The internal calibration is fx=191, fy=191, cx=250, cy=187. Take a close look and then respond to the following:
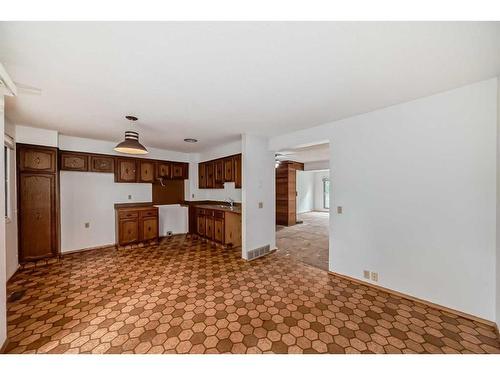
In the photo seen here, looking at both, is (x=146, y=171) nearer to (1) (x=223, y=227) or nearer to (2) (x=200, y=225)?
(2) (x=200, y=225)

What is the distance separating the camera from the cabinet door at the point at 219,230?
4.35m

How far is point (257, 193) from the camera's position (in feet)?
12.6

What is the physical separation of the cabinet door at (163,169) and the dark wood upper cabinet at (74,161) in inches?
57.1

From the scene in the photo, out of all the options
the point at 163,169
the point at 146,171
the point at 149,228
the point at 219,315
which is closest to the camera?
the point at 219,315

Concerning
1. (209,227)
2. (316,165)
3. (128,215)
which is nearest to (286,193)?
(316,165)

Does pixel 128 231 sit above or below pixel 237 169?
below

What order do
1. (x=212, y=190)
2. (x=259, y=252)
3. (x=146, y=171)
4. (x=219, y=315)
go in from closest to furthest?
(x=219, y=315) < (x=259, y=252) < (x=146, y=171) < (x=212, y=190)

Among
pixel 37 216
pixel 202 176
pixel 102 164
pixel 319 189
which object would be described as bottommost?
pixel 37 216

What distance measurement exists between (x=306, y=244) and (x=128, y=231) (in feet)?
13.5

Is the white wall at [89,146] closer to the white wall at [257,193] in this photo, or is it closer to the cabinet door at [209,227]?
the cabinet door at [209,227]

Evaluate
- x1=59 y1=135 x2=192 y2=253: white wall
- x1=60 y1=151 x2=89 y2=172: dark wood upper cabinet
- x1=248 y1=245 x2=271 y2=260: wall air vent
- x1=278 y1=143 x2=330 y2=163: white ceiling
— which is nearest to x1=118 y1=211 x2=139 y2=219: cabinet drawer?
x1=59 y1=135 x2=192 y2=253: white wall

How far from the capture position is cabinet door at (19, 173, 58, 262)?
323 cm

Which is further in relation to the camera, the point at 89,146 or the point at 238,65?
the point at 89,146

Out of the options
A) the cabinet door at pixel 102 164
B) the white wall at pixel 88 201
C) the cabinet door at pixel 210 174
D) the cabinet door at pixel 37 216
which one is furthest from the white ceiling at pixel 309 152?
the cabinet door at pixel 37 216
